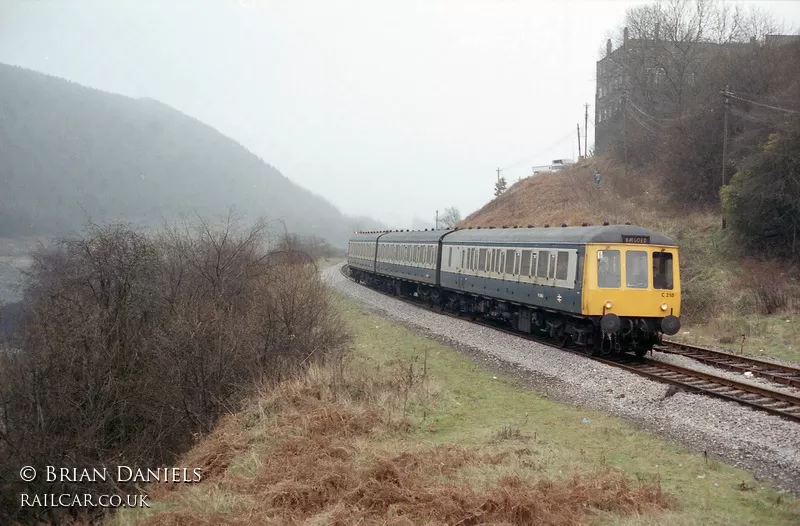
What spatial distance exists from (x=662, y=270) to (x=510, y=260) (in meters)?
5.01

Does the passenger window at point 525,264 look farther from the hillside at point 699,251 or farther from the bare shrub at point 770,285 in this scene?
the bare shrub at point 770,285

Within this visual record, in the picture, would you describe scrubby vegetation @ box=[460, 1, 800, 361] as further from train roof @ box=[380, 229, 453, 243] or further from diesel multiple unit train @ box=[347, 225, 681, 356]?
train roof @ box=[380, 229, 453, 243]

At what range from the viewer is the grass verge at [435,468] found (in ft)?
20.6

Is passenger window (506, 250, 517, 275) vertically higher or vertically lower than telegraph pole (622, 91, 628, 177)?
lower

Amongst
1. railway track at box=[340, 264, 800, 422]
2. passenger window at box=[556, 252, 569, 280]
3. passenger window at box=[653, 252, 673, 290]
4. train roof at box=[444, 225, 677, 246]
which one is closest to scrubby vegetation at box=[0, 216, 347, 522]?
passenger window at box=[556, 252, 569, 280]

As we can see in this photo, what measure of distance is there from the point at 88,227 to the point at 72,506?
34.3ft

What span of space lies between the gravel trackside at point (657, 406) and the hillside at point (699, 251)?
5.77 m

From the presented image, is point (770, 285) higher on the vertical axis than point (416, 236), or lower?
lower

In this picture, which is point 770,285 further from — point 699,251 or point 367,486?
point 367,486

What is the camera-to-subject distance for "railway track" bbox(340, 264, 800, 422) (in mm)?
9984

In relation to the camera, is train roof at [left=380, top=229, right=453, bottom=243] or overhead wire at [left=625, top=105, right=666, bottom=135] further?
overhead wire at [left=625, top=105, right=666, bottom=135]

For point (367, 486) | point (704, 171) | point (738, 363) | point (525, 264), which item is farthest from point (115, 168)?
point (367, 486)

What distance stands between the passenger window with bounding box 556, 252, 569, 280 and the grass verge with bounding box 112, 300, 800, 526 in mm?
4975

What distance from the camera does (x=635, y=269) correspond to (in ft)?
48.2
